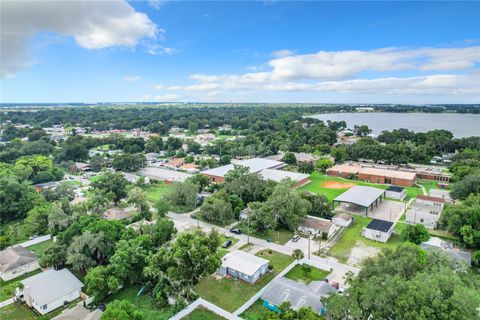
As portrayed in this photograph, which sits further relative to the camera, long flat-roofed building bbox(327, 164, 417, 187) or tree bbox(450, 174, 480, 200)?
long flat-roofed building bbox(327, 164, 417, 187)

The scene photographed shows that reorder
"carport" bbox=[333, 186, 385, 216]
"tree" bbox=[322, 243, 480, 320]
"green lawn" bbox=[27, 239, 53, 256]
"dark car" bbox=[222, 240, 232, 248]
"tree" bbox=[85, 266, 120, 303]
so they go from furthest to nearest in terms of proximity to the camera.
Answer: "carport" bbox=[333, 186, 385, 216]
"dark car" bbox=[222, 240, 232, 248]
"green lawn" bbox=[27, 239, 53, 256]
"tree" bbox=[85, 266, 120, 303]
"tree" bbox=[322, 243, 480, 320]

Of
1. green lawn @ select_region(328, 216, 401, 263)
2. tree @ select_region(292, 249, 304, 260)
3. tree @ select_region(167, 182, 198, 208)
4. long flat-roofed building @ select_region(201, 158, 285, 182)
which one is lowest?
green lawn @ select_region(328, 216, 401, 263)

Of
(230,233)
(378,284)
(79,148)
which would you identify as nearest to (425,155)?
(230,233)

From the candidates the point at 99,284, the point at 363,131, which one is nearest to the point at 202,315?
the point at 99,284

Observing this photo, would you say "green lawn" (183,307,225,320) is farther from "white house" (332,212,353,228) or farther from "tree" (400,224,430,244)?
"white house" (332,212,353,228)

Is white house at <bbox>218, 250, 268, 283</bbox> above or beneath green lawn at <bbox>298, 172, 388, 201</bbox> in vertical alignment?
above

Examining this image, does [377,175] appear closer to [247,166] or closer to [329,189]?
[329,189]

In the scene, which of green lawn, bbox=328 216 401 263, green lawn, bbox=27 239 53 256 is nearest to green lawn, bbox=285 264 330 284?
green lawn, bbox=328 216 401 263
